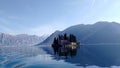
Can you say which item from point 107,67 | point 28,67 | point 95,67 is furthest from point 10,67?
point 107,67

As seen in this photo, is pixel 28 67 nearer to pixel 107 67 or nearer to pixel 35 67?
pixel 35 67

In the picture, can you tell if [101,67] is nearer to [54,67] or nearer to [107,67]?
[107,67]

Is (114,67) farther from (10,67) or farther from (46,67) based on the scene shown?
(10,67)

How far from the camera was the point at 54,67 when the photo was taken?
5075cm

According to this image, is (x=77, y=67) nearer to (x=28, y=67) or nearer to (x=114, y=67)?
(x=114, y=67)

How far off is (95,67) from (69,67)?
7408 mm

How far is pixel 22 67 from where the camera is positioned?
52219mm

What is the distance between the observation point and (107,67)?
50.3 meters

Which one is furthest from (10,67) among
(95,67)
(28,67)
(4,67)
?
(95,67)

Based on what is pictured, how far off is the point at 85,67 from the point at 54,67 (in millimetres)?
8832

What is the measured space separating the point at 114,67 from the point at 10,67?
1180 inches

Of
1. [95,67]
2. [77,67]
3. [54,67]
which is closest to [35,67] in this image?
[54,67]

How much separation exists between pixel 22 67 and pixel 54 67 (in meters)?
9.61

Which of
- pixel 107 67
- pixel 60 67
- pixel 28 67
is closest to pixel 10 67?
pixel 28 67
